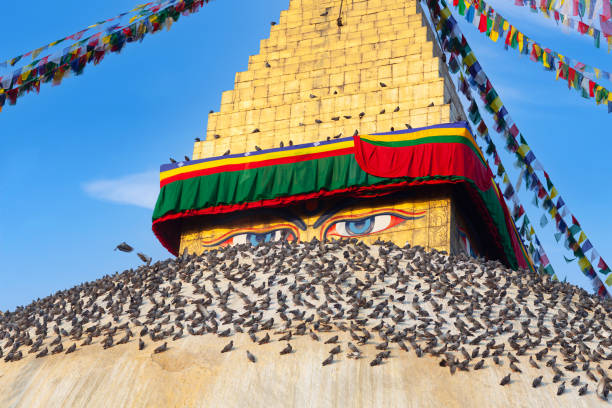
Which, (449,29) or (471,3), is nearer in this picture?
(471,3)

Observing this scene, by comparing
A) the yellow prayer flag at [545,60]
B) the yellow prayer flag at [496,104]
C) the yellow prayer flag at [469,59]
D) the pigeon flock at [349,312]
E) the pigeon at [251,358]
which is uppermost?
the yellow prayer flag at [469,59]

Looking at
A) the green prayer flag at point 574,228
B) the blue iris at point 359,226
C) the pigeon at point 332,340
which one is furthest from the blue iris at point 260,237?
the green prayer flag at point 574,228

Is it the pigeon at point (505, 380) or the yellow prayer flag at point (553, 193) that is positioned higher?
the yellow prayer flag at point (553, 193)

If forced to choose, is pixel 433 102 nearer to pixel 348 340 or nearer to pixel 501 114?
pixel 501 114

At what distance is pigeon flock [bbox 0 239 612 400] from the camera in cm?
834

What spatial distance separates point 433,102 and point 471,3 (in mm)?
1626

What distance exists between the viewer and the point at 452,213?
1257 centimetres

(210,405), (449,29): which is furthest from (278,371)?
(449,29)

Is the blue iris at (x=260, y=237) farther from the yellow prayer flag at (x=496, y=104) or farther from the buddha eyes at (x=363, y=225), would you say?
the yellow prayer flag at (x=496, y=104)

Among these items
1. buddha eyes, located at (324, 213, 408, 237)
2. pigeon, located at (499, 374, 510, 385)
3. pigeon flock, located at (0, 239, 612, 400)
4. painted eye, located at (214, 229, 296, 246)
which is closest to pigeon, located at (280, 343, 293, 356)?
pigeon flock, located at (0, 239, 612, 400)

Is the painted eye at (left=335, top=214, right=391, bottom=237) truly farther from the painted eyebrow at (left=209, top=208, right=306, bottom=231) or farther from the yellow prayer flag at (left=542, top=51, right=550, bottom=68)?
the yellow prayer flag at (left=542, top=51, right=550, bottom=68)

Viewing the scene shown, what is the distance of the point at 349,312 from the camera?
29.3ft

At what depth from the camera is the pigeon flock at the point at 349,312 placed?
27.4 ft

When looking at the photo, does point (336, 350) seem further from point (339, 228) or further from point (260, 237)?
point (260, 237)
